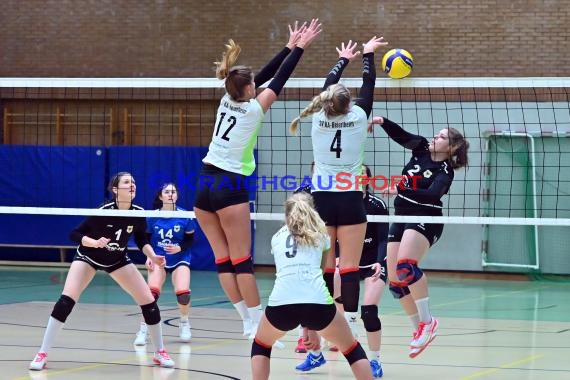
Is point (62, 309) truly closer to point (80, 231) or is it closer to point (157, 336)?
point (80, 231)

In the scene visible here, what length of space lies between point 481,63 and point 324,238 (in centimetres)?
1262

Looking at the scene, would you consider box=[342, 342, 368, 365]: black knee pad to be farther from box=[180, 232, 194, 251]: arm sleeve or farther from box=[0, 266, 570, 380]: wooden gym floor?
box=[180, 232, 194, 251]: arm sleeve

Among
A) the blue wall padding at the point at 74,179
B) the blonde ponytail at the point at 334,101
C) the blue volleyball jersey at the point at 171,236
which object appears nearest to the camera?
the blonde ponytail at the point at 334,101

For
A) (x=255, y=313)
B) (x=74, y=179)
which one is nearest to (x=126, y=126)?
(x=74, y=179)

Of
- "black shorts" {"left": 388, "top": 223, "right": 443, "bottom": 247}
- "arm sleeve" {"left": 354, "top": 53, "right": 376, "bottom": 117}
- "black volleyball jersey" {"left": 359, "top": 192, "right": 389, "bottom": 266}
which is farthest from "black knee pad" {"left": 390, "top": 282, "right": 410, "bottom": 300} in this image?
"arm sleeve" {"left": 354, "top": 53, "right": 376, "bottom": 117}

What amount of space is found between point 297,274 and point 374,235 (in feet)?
10.8

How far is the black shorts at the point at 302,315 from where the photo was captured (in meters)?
5.62

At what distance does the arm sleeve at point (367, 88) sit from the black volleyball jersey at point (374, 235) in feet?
6.42

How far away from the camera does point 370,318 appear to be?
296 inches

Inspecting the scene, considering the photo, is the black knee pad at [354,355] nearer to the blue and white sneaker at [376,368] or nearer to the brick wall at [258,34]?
the blue and white sneaker at [376,368]

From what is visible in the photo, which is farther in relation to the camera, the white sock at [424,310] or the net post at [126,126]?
the net post at [126,126]

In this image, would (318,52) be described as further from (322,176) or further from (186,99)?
(322,176)

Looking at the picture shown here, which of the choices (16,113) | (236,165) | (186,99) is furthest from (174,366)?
(16,113)

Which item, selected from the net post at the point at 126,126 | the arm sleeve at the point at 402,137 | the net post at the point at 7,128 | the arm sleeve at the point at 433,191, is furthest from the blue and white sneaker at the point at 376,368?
the net post at the point at 7,128
